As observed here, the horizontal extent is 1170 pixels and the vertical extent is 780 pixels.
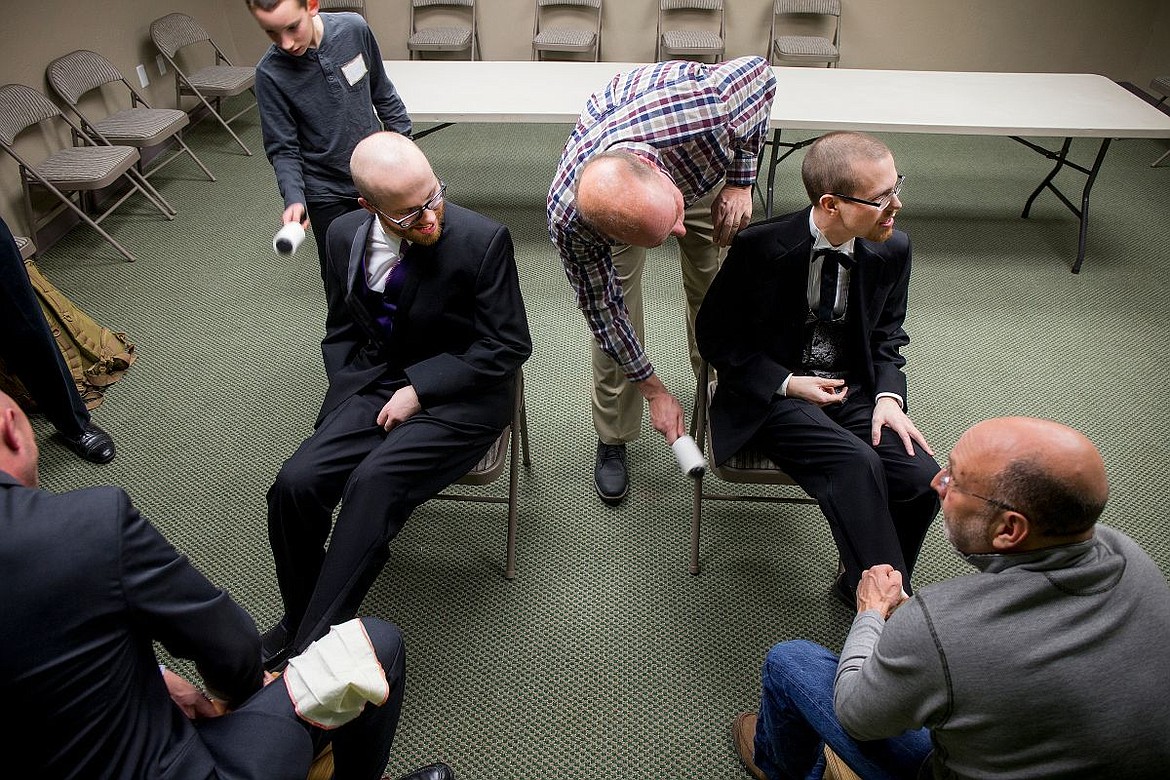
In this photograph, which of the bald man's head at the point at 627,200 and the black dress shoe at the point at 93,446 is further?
the black dress shoe at the point at 93,446

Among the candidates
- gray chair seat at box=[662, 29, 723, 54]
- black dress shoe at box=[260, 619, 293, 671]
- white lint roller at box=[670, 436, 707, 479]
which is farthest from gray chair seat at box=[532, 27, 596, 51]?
black dress shoe at box=[260, 619, 293, 671]

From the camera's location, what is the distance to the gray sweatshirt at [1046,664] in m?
1.11

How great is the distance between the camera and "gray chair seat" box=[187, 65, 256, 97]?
5168 mm

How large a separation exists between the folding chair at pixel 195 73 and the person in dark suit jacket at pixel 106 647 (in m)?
4.73

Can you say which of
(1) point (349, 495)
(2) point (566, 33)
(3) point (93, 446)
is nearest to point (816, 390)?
(1) point (349, 495)

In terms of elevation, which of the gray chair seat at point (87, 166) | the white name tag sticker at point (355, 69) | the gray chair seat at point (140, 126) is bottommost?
the gray chair seat at point (87, 166)

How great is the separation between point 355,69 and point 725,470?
2.01 meters

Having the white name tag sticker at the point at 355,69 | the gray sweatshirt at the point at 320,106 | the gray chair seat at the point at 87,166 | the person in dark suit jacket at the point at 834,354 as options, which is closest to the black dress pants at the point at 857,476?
the person in dark suit jacket at the point at 834,354

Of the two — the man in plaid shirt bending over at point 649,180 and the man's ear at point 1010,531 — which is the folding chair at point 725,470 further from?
the man's ear at point 1010,531

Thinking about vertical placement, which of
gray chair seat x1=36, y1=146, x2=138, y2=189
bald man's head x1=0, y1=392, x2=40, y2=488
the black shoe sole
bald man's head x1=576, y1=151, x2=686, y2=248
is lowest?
the black shoe sole

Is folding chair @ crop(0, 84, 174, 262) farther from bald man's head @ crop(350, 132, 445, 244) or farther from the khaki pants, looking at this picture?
the khaki pants

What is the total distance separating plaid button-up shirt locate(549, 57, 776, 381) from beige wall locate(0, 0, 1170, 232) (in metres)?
4.32

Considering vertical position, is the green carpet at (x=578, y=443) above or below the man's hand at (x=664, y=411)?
below

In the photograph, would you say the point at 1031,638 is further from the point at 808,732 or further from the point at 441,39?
the point at 441,39
